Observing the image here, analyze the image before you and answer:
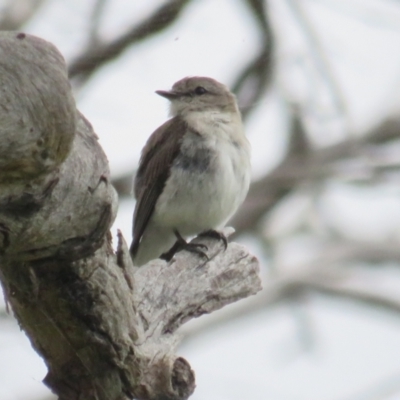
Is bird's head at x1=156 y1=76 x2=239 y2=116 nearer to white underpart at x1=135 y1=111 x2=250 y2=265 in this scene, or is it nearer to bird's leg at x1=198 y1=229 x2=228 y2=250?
white underpart at x1=135 y1=111 x2=250 y2=265

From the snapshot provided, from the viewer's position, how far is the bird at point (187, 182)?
6195mm

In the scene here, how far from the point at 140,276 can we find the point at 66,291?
79 centimetres

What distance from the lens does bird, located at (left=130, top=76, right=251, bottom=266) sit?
20.3 ft

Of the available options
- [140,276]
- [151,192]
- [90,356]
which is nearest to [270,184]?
[151,192]

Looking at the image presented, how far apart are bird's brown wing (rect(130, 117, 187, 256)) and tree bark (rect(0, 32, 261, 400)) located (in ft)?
5.59

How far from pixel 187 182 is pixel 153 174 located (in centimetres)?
34

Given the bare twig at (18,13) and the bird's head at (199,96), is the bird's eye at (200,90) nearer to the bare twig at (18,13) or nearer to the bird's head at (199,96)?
the bird's head at (199,96)

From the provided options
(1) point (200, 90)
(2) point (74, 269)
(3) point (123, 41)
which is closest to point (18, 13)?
(3) point (123, 41)

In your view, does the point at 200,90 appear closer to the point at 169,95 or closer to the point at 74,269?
the point at 169,95

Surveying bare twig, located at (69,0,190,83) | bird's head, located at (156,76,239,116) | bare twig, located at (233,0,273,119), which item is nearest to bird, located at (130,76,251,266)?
bird's head, located at (156,76,239,116)

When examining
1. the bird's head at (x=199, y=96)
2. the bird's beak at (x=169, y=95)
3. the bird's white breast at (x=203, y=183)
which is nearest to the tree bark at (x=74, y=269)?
the bird's white breast at (x=203, y=183)

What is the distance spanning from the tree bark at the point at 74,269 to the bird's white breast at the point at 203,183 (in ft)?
4.85

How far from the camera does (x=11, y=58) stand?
292cm

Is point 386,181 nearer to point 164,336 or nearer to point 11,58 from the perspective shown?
point 164,336
